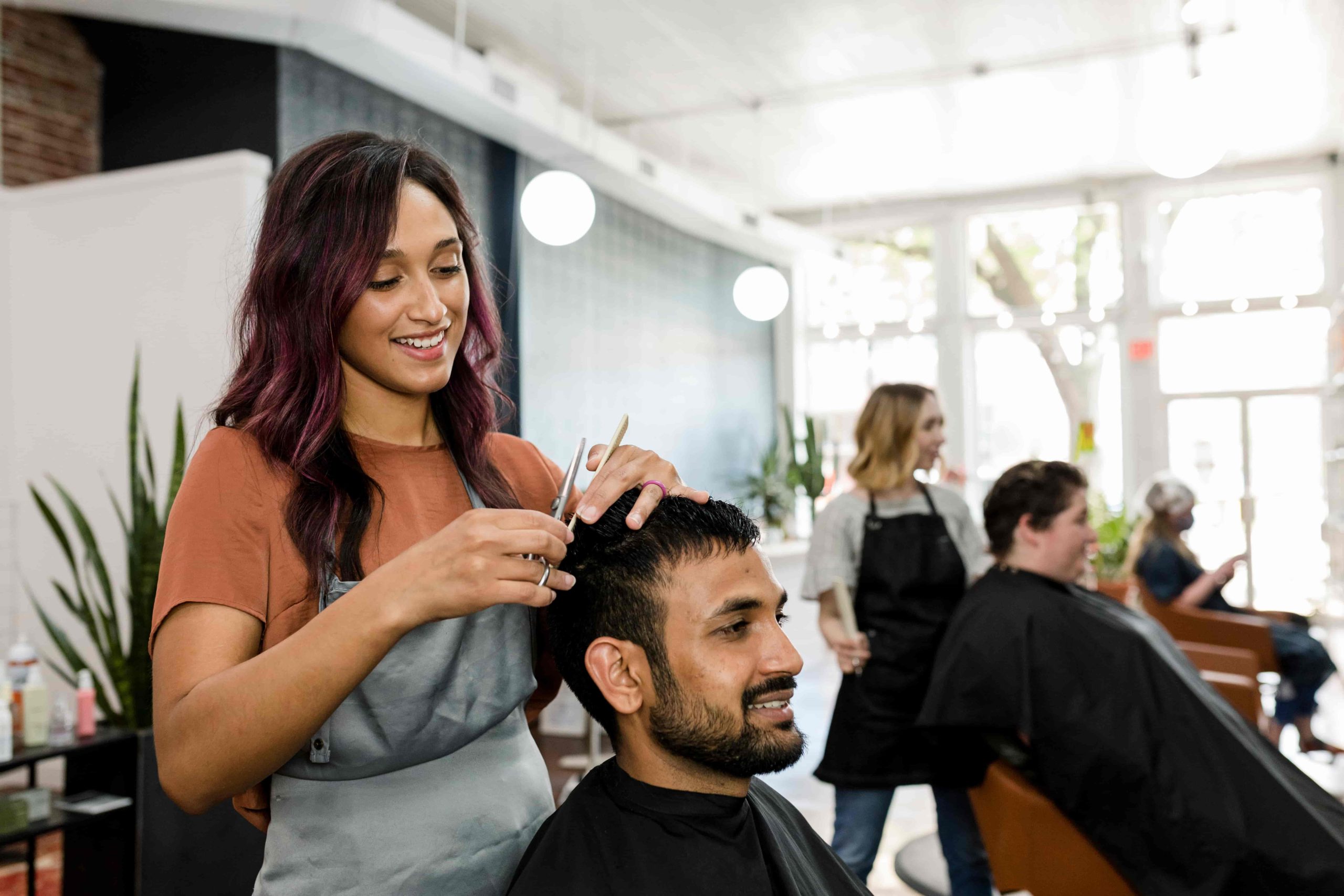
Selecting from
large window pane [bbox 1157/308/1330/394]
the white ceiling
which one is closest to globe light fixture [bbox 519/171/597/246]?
the white ceiling

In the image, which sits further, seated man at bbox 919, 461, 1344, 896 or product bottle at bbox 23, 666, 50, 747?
product bottle at bbox 23, 666, 50, 747

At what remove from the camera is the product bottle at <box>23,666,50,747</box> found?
105 inches

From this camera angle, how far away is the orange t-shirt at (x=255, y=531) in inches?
36.6

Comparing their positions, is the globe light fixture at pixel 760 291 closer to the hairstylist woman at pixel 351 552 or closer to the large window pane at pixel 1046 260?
the large window pane at pixel 1046 260

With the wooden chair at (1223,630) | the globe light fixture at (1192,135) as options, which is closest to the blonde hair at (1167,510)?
the wooden chair at (1223,630)

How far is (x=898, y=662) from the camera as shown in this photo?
2604mm

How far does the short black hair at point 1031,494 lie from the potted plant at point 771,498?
19.6 feet

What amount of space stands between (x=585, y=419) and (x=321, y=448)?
237 inches

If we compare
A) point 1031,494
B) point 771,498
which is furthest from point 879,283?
point 1031,494

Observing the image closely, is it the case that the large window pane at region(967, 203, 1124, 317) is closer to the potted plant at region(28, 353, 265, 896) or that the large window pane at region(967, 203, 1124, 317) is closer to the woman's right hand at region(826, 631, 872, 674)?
the woman's right hand at region(826, 631, 872, 674)

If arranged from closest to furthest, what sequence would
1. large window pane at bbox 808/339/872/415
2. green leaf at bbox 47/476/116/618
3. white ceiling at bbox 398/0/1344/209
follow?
green leaf at bbox 47/476/116/618, white ceiling at bbox 398/0/1344/209, large window pane at bbox 808/339/872/415

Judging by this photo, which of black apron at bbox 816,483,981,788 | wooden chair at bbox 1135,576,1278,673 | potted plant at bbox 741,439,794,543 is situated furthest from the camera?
potted plant at bbox 741,439,794,543

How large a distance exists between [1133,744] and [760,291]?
16.0 ft

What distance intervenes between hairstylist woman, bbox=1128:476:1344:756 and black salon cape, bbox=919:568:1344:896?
6.66ft
